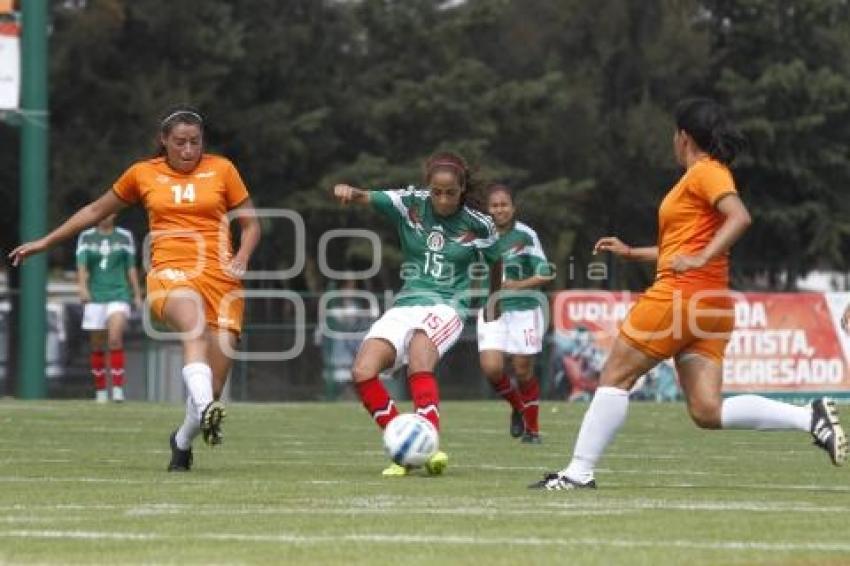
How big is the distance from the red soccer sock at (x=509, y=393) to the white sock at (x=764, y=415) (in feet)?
22.2

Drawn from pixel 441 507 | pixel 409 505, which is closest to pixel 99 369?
pixel 409 505

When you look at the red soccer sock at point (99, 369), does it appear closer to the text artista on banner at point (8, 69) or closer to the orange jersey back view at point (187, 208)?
the text artista on banner at point (8, 69)

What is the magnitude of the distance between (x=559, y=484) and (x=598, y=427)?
13.2 inches

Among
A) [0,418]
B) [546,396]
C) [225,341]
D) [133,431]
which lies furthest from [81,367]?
[225,341]

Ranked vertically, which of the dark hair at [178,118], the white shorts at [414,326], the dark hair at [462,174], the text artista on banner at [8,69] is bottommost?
the white shorts at [414,326]

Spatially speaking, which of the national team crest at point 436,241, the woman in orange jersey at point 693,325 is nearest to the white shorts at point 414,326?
the national team crest at point 436,241

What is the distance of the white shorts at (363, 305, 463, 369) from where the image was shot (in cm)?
1331

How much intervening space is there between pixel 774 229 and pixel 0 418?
2707 cm

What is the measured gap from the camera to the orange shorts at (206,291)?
13.5m

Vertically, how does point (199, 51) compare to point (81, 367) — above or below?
above

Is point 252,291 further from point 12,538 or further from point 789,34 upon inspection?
point 12,538

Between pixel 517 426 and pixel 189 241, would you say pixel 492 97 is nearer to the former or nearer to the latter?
pixel 517 426

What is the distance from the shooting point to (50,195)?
41438mm

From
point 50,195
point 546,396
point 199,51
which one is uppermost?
point 199,51
